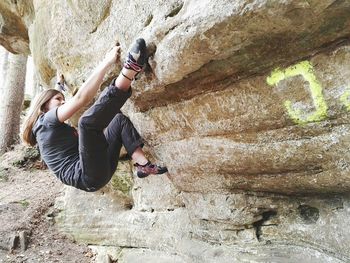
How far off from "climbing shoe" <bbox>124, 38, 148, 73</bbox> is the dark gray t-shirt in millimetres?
1459

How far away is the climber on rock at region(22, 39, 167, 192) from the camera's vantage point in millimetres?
4027

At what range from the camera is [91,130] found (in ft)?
13.8

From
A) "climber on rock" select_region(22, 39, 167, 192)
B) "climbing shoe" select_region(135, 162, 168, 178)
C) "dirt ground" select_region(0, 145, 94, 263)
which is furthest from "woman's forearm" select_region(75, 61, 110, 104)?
"dirt ground" select_region(0, 145, 94, 263)

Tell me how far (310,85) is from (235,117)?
0.97m

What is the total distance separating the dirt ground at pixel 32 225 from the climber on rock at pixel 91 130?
10.4ft

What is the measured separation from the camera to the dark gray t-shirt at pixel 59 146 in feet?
15.7

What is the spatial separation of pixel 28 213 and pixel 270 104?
677cm

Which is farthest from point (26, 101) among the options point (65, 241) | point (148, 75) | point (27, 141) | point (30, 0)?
point (148, 75)

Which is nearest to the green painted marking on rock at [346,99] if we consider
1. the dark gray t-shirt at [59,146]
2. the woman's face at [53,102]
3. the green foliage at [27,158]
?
the dark gray t-shirt at [59,146]

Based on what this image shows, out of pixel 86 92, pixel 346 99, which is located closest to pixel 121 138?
pixel 86 92

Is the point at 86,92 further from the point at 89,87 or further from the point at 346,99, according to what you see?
the point at 346,99

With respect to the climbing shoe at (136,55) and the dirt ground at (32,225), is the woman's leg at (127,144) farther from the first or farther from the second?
the dirt ground at (32,225)

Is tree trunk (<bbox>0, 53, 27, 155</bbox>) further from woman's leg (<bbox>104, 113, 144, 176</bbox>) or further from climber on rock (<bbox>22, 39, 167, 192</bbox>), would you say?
woman's leg (<bbox>104, 113, 144, 176</bbox>)

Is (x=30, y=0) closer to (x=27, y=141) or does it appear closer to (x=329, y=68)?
(x=27, y=141)
